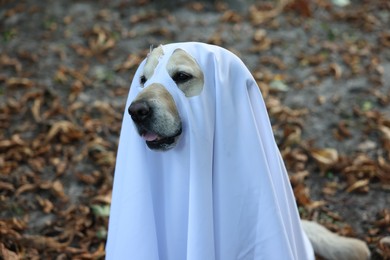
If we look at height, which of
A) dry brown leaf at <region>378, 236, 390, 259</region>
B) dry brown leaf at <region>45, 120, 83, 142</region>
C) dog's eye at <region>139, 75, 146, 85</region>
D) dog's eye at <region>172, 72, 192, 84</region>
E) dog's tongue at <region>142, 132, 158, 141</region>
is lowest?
dry brown leaf at <region>378, 236, 390, 259</region>

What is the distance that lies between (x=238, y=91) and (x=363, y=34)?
483cm

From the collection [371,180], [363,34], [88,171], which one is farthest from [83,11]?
[371,180]

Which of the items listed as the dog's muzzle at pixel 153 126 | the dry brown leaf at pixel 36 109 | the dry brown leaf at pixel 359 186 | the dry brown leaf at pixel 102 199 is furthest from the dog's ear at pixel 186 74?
the dry brown leaf at pixel 36 109

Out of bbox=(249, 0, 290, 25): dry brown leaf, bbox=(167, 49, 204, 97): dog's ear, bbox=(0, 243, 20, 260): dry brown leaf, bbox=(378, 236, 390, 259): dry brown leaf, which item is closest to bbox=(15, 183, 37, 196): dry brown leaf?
bbox=(0, 243, 20, 260): dry brown leaf

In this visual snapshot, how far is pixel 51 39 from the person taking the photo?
21.3 feet

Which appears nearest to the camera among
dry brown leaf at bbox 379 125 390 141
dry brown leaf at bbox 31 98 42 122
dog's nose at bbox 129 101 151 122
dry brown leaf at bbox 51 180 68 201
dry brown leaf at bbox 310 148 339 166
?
dog's nose at bbox 129 101 151 122

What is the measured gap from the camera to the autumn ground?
387cm

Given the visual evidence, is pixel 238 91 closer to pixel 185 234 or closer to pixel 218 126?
pixel 218 126

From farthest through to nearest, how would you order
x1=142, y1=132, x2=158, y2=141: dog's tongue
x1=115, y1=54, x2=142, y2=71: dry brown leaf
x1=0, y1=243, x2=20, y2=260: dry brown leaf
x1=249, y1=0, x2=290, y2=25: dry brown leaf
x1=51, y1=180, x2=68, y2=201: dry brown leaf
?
x1=249, y1=0, x2=290, y2=25: dry brown leaf, x1=115, y1=54, x2=142, y2=71: dry brown leaf, x1=51, y1=180, x2=68, y2=201: dry brown leaf, x1=0, y1=243, x2=20, y2=260: dry brown leaf, x1=142, y1=132, x2=158, y2=141: dog's tongue

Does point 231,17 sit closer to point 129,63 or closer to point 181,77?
point 129,63

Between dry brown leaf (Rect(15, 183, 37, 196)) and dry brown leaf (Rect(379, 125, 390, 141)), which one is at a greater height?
dry brown leaf (Rect(379, 125, 390, 141))

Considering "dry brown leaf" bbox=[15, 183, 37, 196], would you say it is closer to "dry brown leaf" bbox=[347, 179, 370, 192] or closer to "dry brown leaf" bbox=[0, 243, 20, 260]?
"dry brown leaf" bbox=[0, 243, 20, 260]

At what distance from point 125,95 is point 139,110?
3.45 meters

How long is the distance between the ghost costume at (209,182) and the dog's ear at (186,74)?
1.0 inches
